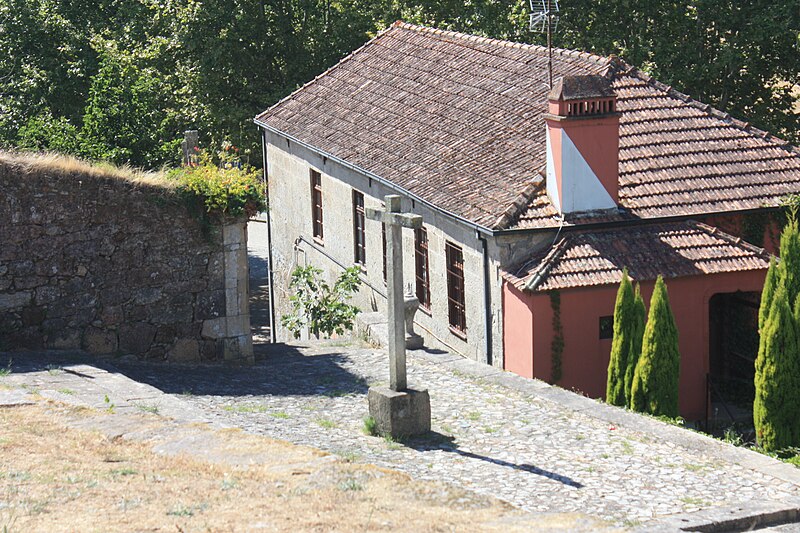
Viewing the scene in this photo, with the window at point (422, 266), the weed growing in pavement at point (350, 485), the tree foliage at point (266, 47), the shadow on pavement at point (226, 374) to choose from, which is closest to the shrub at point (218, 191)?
the shadow on pavement at point (226, 374)

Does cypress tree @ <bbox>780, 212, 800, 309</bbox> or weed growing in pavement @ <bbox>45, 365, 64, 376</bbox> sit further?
cypress tree @ <bbox>780, 212, 800, 309</bbox>

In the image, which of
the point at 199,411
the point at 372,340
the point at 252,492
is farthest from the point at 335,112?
the point at 252,492

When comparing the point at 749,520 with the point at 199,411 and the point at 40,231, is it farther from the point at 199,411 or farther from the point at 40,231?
the point at 40,231

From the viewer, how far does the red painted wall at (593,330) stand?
1573 centimetres

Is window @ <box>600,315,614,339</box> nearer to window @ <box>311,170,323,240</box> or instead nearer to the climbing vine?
the climbing vine

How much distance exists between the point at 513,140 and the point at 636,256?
10.5 feet

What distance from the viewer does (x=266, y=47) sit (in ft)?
99.2

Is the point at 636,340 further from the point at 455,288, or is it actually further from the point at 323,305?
the point at 323,305

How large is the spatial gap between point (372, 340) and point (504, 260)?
7.92ft

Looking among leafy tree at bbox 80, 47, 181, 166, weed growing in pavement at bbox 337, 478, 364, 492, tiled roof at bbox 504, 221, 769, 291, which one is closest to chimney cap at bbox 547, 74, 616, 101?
tiled roof at bbox 504, 221, 769, 291

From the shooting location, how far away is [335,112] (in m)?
23.3

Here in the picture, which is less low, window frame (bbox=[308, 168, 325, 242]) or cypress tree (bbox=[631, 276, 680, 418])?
window frame (bbox=[308, 168, 325, 242])

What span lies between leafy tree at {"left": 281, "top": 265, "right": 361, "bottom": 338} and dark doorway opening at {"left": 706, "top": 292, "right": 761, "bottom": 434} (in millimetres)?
5698

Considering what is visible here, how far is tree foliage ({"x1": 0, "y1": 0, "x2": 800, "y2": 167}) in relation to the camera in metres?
26.0
